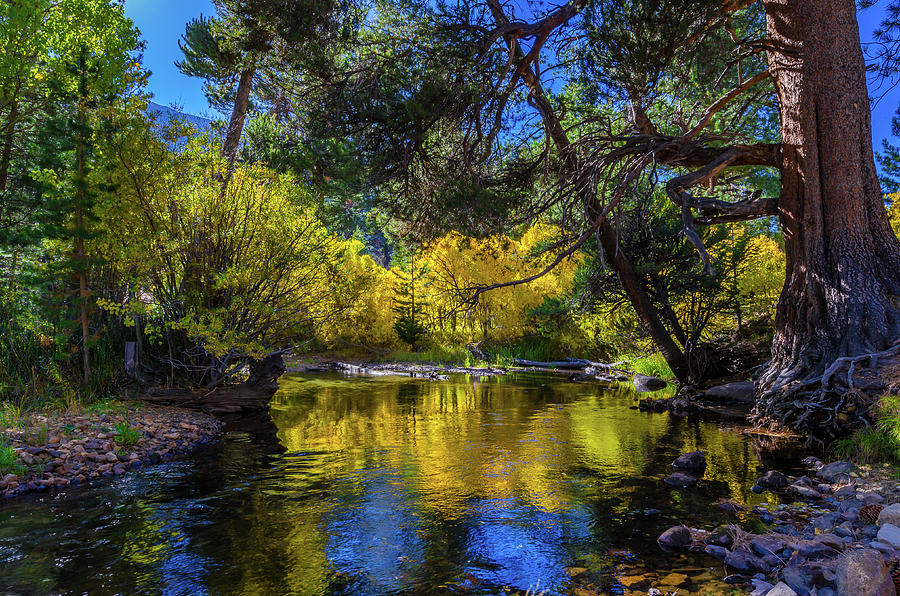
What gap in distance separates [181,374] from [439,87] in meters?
7.79

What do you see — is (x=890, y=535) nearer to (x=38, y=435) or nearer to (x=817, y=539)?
(x=817, y=539)

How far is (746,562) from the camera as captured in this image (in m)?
4.04

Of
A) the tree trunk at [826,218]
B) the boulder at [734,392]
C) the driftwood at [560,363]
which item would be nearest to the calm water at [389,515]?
the tree trunk at [826,218]

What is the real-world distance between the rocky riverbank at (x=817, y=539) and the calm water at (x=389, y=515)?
26 centimetres

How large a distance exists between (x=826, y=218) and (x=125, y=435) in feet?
36.0

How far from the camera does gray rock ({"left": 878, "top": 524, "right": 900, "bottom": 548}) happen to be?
3.86 metres

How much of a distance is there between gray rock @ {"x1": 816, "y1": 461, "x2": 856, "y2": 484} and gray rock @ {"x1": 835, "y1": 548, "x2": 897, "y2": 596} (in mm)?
3318

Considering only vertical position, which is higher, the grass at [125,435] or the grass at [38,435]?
Result: the grass at [38,435]

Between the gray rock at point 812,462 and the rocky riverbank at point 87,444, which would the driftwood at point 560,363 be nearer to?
the gray rock at point 812,462

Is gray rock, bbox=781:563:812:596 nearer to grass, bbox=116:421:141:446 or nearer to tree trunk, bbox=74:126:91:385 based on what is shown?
grass, bbox=116:421:141:446

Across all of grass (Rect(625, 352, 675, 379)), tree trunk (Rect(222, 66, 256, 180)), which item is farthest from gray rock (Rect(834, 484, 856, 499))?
tree trunk (Rect(222, 66, 256, 180))

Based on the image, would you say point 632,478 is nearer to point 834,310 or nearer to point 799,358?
point 799,358

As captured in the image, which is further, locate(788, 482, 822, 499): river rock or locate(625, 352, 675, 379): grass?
locate(625, 352, 675, 379): grass

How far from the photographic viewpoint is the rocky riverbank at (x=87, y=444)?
6.32m
